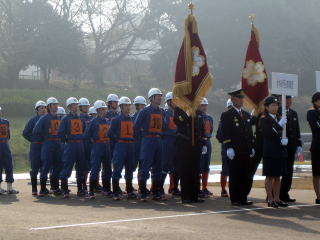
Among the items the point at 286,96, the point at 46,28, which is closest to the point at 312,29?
the point at 46,28

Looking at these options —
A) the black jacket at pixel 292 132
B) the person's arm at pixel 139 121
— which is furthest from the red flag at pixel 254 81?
the person's arm at pixel 139 121

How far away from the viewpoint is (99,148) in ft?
47.8

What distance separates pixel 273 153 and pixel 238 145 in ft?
2.34

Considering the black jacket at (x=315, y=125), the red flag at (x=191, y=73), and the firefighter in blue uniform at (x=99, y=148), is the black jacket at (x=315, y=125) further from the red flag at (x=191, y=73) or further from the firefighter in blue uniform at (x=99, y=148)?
the firefighter in blue uniform at (x=99, y=148)

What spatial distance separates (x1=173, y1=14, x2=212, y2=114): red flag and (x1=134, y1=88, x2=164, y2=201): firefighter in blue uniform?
0.55m

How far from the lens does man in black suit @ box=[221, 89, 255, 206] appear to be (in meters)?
12.2

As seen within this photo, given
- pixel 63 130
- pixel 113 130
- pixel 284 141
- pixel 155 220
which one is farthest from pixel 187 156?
pixel 63 130

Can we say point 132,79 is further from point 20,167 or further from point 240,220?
point 240,220

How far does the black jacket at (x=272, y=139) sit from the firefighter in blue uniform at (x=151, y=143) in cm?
257

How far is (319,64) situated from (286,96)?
122ft

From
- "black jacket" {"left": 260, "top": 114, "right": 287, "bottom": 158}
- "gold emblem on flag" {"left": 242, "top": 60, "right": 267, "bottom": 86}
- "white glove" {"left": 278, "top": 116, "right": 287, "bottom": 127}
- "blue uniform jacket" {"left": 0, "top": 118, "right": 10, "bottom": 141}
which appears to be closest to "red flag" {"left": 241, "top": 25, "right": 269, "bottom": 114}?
"gold emblem on flag" {"left": 242, "top": 60, "right": 267, "bottom": 86}

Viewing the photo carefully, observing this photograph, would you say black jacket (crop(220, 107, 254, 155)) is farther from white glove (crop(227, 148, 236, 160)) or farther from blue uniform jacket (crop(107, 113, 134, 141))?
blue uniform jacket (crop(107, 113, 134, 141))

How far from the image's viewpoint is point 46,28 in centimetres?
4512

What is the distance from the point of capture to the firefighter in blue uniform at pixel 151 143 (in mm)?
13516
